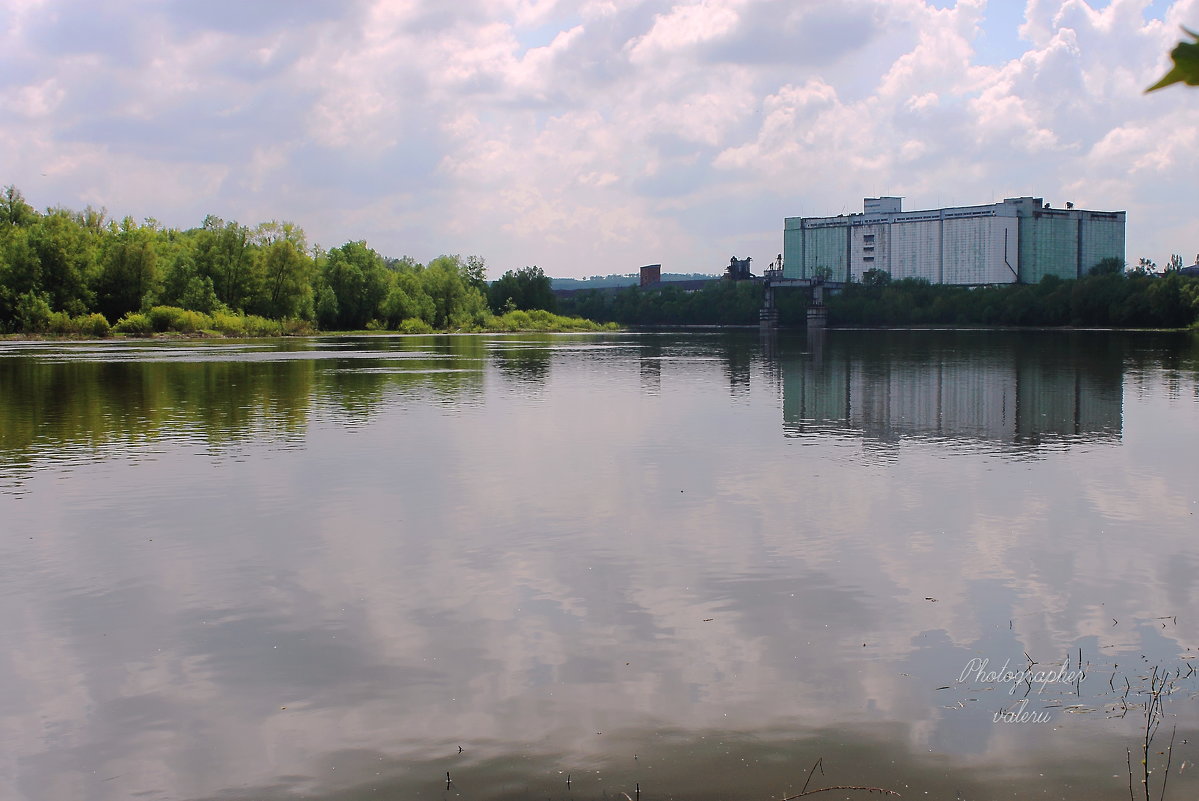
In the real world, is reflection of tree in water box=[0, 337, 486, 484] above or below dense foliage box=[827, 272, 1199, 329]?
below

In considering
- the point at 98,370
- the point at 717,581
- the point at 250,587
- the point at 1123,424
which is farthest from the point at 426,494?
the point at 98,370

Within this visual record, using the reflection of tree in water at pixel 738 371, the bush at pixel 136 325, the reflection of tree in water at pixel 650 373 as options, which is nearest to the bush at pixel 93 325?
the bush at pixel 136 325

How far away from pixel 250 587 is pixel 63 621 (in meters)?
1.99

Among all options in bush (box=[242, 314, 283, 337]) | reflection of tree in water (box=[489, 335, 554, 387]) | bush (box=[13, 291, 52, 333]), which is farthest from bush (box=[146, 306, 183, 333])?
reflection of tree in water (box=[489, 335, 554, 387])

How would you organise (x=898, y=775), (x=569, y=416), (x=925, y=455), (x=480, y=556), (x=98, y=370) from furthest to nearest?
1. (x=98, y=370)
2. (x=569, y=416)
3. (x=925, y=455)
4. (x=480, y=556)
5. (x=898, y=775)

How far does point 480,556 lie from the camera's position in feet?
46.2

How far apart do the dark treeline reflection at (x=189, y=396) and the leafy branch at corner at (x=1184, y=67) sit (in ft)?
76.6

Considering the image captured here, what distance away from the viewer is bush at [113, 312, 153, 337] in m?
116

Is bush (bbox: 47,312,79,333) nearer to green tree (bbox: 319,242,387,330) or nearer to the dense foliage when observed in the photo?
green tree (bbox: 319,242,387,330)

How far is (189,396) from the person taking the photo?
123 ft

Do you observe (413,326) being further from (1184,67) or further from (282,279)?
(1184,67)

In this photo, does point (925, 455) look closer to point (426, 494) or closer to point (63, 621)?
point (426, 494)

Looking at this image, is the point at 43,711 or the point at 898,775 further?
the point at 43,711

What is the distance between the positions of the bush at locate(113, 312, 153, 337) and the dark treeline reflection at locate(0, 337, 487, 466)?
2127 inches
